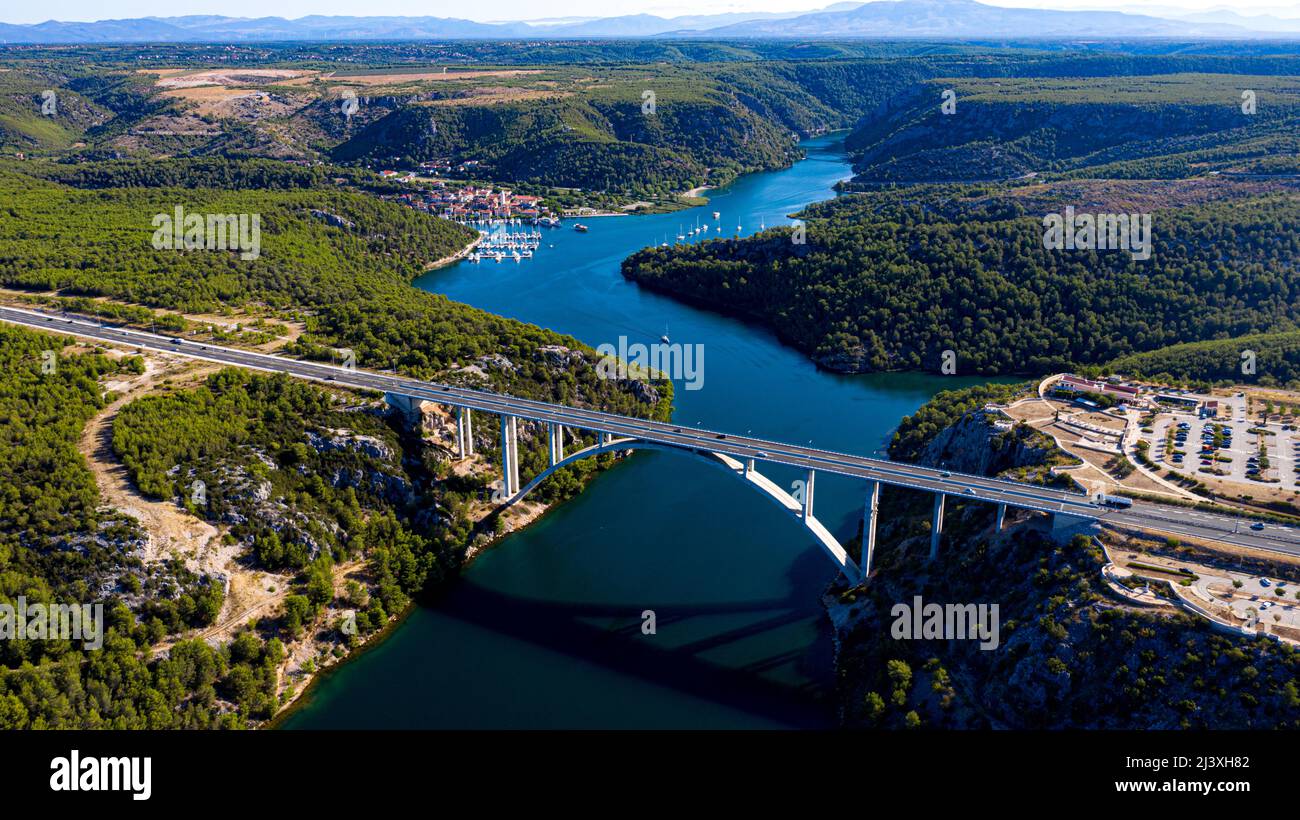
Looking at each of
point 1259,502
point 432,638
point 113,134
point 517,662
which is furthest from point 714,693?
point 113,134

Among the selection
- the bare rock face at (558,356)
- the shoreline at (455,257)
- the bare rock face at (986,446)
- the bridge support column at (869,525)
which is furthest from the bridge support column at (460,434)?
the shoreline at (455,257)

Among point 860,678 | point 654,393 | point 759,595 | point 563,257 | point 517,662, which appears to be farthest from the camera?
point 563,257

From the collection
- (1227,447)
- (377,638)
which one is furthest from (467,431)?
(1227,447)

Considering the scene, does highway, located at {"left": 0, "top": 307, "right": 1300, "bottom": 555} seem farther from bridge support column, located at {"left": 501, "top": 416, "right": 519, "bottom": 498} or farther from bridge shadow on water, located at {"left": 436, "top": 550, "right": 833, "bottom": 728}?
bridge shadow on water, located at {"left": 436, "top": 550, "right": 833, "bottom": 728}

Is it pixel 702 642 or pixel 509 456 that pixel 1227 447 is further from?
pixel 509 456

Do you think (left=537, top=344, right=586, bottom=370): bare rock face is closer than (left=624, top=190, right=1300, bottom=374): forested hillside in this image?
Yes

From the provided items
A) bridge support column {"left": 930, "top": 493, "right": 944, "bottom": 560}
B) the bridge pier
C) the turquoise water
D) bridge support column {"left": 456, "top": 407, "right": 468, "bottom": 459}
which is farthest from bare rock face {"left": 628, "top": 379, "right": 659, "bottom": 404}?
bridge support column {"left": 930, "top": 493, "right": 944, "bottom": 560}

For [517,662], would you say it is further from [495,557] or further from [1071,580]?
[1071,580]
